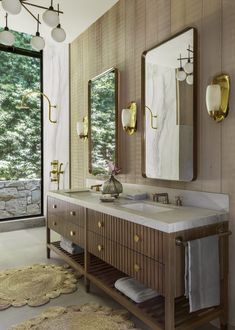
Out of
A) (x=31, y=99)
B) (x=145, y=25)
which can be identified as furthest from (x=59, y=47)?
(x=145, y=25)

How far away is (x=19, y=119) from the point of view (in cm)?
469

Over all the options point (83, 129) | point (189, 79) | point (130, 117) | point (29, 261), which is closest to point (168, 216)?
point (189, 79)

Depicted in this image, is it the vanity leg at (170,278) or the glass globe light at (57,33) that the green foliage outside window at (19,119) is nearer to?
the glass globe light at (57,33)

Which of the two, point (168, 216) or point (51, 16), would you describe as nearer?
point (168, 216)

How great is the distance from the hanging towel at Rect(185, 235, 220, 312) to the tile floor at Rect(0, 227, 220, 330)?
40 cm

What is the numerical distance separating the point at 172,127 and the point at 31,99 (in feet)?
10.3

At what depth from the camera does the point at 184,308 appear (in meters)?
1.92

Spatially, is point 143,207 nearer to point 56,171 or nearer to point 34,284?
point 34,284

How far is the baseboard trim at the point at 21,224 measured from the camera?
4.50m

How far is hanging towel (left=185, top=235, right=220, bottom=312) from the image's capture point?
1.69 metres

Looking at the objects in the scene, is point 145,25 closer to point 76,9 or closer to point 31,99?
point 76,9

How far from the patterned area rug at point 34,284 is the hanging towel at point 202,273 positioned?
4.13 feet

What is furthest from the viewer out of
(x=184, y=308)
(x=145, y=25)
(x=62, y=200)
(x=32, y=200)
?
(x=32, y=200)

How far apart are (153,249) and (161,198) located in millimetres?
806
